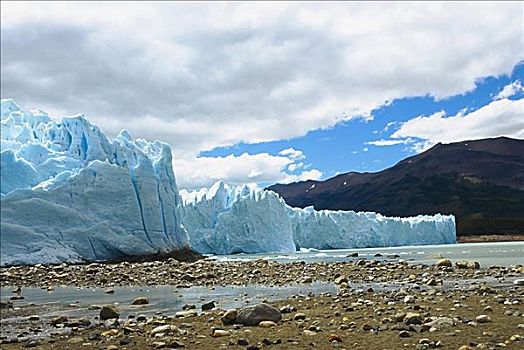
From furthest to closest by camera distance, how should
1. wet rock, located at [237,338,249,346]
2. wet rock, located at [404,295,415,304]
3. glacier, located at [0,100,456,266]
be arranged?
glacier, located at [0,100,456,266], wet rock, located at [404,295,415,304], wet rock, located at [237,338,249,346]

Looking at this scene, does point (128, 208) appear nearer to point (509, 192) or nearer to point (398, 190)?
point (509, 192)

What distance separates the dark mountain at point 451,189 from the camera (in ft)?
397

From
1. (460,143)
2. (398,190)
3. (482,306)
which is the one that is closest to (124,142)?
(482,306)

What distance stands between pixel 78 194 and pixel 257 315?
24.6 metres

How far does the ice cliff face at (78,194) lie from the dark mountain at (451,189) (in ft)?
265

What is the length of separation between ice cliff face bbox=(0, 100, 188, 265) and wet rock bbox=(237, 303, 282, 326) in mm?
21228

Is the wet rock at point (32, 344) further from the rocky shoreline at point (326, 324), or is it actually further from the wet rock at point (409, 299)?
the wet rock at point (409, 299)

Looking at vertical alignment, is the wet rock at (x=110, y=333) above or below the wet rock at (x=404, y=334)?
above

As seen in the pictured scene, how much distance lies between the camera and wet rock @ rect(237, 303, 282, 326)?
736cm

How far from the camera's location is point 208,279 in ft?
58.2

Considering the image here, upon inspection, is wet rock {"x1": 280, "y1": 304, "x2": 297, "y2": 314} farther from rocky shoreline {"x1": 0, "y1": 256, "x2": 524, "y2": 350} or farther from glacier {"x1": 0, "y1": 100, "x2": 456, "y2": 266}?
glacier {"x1": 0, "y1": 100, "x2": 456, "y2": 266}

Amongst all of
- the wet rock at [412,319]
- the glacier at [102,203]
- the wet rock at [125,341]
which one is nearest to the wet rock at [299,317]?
the wet rock at [412,319]

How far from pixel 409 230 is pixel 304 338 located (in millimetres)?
56319

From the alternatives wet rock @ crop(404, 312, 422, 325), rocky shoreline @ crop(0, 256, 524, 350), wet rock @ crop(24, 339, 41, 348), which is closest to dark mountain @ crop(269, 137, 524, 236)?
rocky shoreline @ crop(0, 256, 524, 350)
